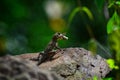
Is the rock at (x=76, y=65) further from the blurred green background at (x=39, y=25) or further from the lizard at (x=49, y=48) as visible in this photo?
the blurred green background at (x=39, y=25)

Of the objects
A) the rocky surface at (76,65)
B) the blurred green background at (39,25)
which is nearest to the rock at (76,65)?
the rocky surface at (76,65)

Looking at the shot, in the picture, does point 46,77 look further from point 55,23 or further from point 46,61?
point 55,23

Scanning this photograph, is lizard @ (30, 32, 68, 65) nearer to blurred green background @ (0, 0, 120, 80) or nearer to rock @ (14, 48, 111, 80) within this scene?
rock @ (14, 48, 111, 80)

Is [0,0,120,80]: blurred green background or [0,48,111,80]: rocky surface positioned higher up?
[0,0,120,80]: blurred green background

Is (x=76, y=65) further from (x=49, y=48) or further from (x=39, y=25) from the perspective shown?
(x=39, y=25)

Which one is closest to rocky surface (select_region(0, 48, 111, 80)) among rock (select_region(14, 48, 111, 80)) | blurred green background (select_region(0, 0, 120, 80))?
rock (select_region(14, 48, 111, 80))

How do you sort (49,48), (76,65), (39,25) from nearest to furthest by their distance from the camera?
(76,65) < (49,48) < (39,25)

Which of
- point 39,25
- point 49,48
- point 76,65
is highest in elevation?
point 39,25

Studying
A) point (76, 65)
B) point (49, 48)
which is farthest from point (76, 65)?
point (49, 48)
